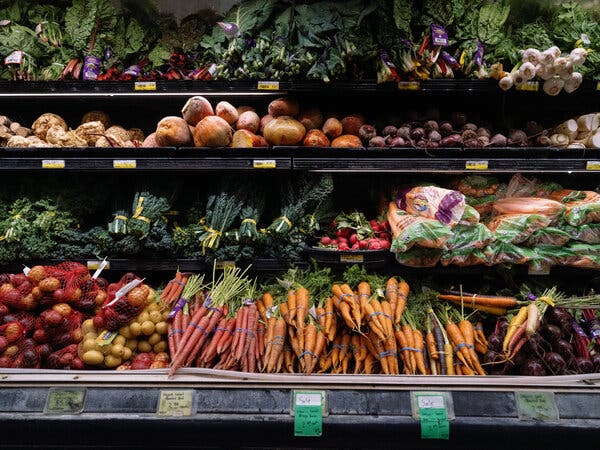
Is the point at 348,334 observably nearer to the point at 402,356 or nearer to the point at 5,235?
the point at 402,356

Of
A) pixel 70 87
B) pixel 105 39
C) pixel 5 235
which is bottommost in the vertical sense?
pixel 5 235

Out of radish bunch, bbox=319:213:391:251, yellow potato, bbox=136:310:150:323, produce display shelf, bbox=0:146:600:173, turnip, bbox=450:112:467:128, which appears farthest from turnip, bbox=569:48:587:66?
yellow potato, bbox=136:310:150:323

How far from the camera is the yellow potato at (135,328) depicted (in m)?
2.04

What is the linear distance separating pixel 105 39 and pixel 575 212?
3407mm

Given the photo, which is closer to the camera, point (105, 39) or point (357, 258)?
point (357, 258)

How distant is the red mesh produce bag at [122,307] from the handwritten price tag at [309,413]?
1.03 m

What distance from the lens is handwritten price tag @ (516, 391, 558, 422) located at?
1582mm

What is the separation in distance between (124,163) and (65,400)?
51.6 inches

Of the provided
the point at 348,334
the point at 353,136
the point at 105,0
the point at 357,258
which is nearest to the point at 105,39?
the point at 105,0

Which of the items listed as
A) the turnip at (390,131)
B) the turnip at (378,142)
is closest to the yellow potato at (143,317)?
the turnip at (378,142)

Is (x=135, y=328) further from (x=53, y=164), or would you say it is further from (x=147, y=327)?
(x=53, y=164)

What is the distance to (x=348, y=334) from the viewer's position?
6.93 ft

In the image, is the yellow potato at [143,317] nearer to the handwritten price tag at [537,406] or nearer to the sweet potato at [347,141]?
the sweet potato at [347,141]

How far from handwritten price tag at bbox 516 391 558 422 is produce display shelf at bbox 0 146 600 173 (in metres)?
1.23
